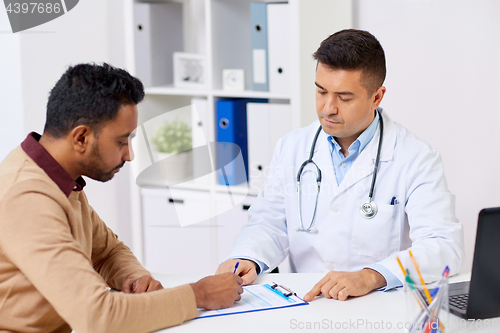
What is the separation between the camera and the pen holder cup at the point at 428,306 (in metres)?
0.95

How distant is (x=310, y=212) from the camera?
168cm

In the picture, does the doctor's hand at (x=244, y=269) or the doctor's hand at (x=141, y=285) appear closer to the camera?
the doctor's hand at (x=141, y=285)

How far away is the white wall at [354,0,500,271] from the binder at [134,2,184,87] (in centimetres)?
93

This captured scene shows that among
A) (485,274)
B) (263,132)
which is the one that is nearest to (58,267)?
(485,274)

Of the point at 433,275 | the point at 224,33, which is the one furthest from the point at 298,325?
the point at 224,33

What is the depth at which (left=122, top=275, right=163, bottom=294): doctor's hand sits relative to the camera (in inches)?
48.8

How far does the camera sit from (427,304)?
3.18 feet

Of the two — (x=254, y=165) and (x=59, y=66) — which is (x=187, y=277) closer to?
(x=254, y=165)

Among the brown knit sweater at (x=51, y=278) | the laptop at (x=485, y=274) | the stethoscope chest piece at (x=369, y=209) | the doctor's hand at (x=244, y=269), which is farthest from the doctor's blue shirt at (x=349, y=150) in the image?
the brown knit sweater at (x=51, y=278)

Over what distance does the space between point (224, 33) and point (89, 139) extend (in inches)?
59.0

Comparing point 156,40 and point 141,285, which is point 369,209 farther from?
point 156,40

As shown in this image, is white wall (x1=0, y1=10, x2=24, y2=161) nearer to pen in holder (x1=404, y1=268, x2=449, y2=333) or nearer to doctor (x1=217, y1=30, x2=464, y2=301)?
doctor (x1=217, y1=30, x2=464, y2=301)

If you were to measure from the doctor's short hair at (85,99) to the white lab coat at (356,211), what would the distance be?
1.96ft

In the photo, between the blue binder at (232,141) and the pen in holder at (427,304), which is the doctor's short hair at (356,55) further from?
the blue binder at (232,141)
